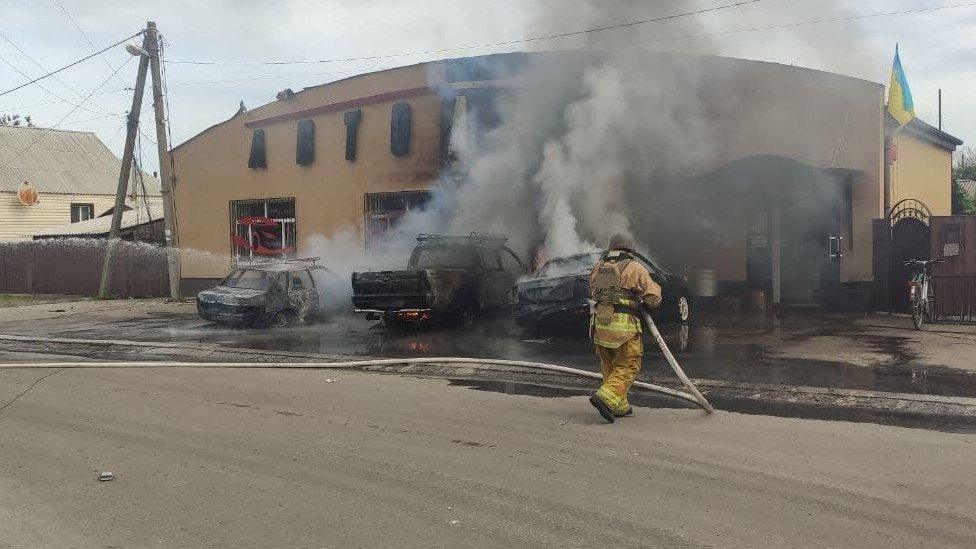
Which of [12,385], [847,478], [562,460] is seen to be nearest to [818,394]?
[847,478]

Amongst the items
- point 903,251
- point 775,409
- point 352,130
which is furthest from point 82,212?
point 775,409

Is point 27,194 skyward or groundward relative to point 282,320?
skyward

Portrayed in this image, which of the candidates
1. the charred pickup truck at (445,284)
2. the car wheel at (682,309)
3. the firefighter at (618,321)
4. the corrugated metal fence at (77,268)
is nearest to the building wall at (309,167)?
the corrugated metal fence at (77,268)

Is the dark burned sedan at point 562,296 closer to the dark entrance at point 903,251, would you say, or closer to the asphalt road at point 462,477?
the asphalt road at point 462,477

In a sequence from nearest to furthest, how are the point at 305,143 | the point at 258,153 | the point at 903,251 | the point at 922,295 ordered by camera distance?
the point at 922,295
the point at 903,251
the point at 305,143
the point at 258,153

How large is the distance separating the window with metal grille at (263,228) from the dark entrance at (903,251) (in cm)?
1453

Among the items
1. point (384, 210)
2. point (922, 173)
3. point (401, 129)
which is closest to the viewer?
point (922, 173)

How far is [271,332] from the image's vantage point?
13.4 metres

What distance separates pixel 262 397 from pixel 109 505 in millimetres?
3084

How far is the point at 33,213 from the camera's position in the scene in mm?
36531

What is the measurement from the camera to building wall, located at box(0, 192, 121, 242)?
35656 mm

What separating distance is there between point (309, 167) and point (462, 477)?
17.2 metres

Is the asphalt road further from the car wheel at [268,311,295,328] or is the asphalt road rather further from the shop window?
the shop window

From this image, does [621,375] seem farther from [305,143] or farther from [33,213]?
[33,213]
